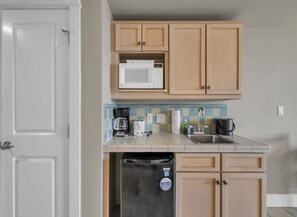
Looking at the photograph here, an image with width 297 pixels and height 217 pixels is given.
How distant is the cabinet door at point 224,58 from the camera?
2094mm

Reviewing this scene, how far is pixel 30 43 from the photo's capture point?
164 centimetres

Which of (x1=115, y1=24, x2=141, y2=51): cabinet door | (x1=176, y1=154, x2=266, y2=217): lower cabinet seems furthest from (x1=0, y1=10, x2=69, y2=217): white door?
(x1=176, y1=154, x2=266, y2=217): lower cabinet

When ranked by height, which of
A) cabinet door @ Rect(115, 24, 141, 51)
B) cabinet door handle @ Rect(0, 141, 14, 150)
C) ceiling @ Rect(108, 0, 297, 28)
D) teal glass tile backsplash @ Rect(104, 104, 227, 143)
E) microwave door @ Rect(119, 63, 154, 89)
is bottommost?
cabinet door handle @ Rect(0, 141, 14, 150)

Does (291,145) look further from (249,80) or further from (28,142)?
(28,142)

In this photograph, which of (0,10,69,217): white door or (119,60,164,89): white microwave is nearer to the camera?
(0,10,69,217): white door

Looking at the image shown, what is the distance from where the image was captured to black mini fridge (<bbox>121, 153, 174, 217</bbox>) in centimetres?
169

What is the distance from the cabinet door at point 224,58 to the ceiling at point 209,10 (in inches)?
6.2

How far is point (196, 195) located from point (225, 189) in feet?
0.83

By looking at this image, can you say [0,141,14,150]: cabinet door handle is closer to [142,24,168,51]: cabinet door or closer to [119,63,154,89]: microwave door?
[119,63,154,89]: microwave door

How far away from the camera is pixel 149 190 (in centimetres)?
170

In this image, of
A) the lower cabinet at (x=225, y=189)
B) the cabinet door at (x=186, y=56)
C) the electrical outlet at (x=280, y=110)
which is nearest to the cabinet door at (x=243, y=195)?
the lower cabinet at (x=225, y=189)

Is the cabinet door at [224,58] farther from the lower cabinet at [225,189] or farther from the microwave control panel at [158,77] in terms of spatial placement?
the lower cabinet at [225,189]

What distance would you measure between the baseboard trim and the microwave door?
208 cm

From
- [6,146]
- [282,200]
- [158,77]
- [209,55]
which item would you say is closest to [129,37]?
[158,77]
